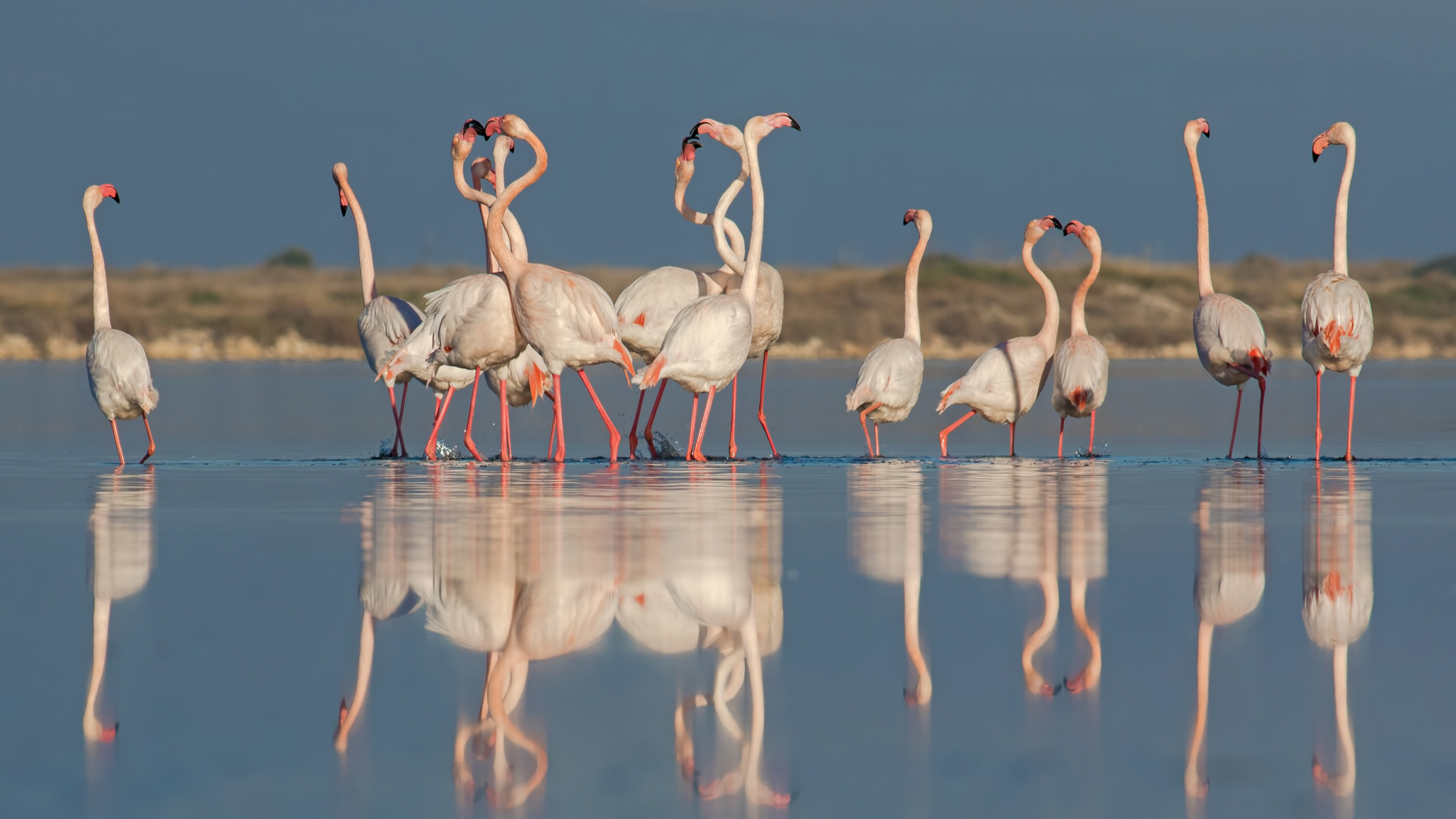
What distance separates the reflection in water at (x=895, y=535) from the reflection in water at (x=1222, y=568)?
2.63 feet

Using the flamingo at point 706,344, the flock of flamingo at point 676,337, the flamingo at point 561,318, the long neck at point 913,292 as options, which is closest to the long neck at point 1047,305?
the flock of flamingo at point 676,337

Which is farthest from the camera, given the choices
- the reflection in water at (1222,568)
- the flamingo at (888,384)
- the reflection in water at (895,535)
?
the flamingo at (888,384)

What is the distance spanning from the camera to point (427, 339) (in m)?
12.9

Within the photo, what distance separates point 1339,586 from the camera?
602 centimetres

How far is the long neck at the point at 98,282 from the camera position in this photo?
14219mm

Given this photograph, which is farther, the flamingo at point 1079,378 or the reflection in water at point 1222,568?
the flamingo at point 1079,378

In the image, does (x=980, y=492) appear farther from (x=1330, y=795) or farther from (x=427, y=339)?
(x=1330, y=795)

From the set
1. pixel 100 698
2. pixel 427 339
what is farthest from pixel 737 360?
pixel 100 698

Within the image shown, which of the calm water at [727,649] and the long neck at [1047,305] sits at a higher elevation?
the long neck at [1047,305]

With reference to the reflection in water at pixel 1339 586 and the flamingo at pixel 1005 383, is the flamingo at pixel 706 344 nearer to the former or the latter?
the flamingo at pixel 1005 383

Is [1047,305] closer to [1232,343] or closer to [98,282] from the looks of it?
[1232,343]

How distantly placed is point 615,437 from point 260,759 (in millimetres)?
8937

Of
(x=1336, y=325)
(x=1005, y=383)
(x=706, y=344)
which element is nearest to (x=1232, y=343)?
(x=1336, y=325)

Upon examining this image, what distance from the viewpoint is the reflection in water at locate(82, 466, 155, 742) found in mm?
4422
